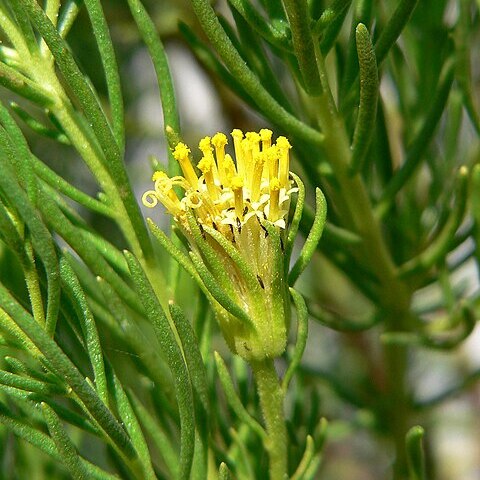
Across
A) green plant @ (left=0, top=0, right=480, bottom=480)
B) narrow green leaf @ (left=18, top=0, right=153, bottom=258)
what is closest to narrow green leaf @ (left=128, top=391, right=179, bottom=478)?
green plant @ (left=0, top=0, right=480, bottom=480)

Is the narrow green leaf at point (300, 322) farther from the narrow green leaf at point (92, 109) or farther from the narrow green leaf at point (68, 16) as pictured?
the narrow green leaf at point (68, 16)

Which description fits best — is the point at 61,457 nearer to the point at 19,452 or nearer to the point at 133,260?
the point at 133,260

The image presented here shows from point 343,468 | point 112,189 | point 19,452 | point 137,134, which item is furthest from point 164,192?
point 343,468

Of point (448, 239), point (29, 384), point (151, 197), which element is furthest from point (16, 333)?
point (448, 239)

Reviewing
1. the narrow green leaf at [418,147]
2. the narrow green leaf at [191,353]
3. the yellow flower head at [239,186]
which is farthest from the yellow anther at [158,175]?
the narrow green leaf at [418,147]

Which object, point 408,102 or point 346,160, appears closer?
point 346,160

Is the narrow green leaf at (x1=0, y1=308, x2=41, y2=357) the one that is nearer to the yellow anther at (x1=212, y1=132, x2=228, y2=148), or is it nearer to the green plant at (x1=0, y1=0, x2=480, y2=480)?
the green plant at (x1=0, y1=0, x2=480, y2=480)
